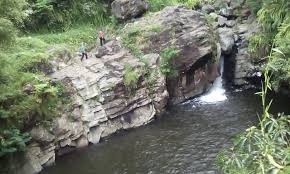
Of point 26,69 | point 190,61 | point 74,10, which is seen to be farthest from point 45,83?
point 74,10

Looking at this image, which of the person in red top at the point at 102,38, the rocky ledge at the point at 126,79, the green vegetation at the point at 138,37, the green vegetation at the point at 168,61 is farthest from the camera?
the person in red top at the point at 102,38

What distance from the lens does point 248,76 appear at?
90.0ft

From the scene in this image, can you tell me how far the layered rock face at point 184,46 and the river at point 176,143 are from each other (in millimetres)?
1594

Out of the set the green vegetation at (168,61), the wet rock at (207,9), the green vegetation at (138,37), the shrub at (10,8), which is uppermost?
the shrub at (10,8)

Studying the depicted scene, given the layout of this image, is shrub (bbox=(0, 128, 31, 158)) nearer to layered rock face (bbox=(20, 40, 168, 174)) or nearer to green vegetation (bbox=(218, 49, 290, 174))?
layered rock face (bbox=(20, 40, 168, 174))

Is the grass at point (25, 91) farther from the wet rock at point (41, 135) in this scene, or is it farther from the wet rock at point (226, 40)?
the wet rock at point (226, 40)

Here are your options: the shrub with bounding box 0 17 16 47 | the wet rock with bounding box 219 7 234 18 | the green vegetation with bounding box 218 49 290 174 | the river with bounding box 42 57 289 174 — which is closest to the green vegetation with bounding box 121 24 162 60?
the river with bounding box 42 57 289 174

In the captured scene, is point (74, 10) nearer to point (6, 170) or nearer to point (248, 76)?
point (248, 76)

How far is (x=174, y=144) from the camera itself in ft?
67.2

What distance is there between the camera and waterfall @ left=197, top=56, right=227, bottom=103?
2608 cm

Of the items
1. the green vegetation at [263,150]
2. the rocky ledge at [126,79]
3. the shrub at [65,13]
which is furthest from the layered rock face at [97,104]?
the green vegetation at [263,150]

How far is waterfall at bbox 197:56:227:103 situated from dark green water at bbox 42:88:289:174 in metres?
0.94

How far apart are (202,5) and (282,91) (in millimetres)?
10353

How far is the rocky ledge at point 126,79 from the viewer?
69.7 ft
